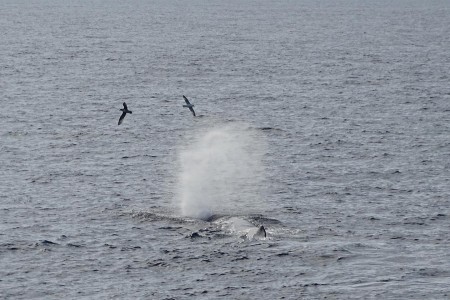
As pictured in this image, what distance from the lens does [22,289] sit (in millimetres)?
64625

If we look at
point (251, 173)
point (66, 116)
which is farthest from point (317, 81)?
point (251, 173)

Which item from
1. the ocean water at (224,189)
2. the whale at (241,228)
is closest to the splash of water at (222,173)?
the ocean water at (224,189)

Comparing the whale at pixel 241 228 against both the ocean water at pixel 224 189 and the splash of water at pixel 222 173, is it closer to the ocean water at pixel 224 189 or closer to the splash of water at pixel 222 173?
the ocean water at pixel 224 189

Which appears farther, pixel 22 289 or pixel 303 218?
pixel 303 218

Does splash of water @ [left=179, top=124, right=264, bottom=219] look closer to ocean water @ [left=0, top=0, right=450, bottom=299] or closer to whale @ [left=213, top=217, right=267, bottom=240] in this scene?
ocean water @ [left=0, top=0, right=450, bottom=299]

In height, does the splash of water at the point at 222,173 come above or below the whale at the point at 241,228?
below

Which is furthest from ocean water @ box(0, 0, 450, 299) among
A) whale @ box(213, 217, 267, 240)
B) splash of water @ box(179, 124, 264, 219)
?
whale @ box(213, 217, 267, 240)

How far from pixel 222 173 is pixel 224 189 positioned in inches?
276

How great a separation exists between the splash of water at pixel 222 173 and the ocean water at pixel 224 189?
0.90 feet

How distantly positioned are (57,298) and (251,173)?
129 ft

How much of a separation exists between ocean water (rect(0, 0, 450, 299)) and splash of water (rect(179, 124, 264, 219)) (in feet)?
0.90

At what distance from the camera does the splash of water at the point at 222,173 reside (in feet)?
282

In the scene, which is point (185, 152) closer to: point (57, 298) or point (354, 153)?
point (354, 153)

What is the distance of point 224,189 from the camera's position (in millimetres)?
93312
